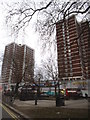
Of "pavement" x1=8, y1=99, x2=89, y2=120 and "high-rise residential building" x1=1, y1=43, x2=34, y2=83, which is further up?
"high-rise residential building" x1=1, y1=43, x2=34, y2=83

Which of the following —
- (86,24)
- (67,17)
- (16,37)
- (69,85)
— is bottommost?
(69,85)

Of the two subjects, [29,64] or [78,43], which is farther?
[29,64]

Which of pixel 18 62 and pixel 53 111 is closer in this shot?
pixel 53 111

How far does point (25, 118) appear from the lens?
784 centimetres

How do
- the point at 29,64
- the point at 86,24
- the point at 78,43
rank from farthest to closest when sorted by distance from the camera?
A: the point at 29,64 → the point at 78,43 → the point at 86,24

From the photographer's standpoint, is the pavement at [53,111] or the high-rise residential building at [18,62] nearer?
the pavement at [53,111]

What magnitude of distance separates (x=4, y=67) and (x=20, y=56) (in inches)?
184

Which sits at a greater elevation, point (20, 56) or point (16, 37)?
point (20, 56)

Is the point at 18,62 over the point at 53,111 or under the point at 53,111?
over

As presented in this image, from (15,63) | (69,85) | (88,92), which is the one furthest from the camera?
(69,85)

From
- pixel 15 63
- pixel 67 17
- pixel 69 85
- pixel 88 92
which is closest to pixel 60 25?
pixel 67 17

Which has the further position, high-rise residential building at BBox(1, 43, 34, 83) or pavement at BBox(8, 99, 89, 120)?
high-rise residential building at BBox(1, 43, 34, 83)

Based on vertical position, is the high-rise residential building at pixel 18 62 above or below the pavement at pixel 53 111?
above

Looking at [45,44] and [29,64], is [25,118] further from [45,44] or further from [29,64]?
[29,64]
